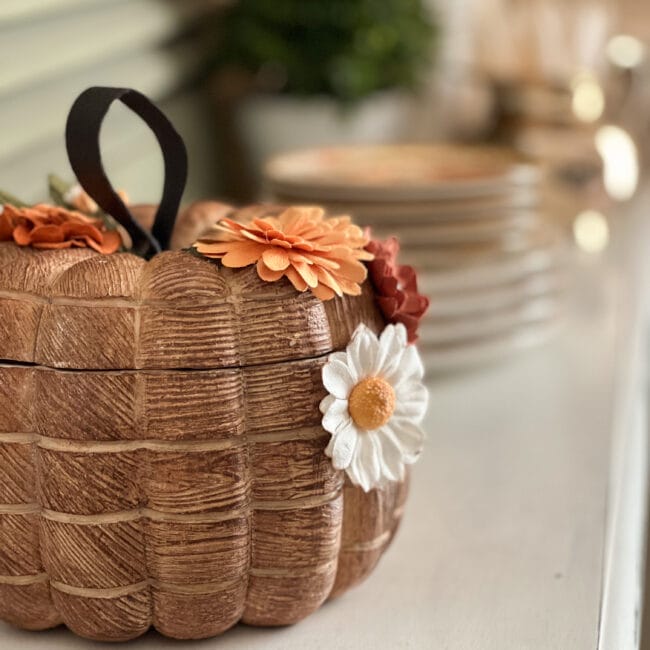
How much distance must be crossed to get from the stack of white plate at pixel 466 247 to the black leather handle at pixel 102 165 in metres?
0.33

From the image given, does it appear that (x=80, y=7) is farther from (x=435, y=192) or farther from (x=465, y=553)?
(x=465, y=553)

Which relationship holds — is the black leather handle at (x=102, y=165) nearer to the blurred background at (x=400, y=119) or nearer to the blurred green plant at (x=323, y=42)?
A: the blurred background at (x=400, y=119)

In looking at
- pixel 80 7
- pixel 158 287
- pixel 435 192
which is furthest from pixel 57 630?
pixel 80 7

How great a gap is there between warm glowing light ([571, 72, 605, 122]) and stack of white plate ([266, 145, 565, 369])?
0.39 m

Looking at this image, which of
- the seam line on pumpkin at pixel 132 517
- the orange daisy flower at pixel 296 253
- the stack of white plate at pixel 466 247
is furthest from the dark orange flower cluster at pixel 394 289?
the stack of white plate at pixel 466 247

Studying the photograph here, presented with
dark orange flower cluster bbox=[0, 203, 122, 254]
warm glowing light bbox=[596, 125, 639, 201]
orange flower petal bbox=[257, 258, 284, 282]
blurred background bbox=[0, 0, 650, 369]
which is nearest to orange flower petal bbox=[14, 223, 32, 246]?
dark orange flower cluster bbox=[0, 203, 122, 254]

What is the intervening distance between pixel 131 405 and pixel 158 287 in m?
0.05

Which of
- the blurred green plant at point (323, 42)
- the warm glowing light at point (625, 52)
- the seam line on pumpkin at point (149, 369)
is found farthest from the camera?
the warm glowing light at point (625, 52)

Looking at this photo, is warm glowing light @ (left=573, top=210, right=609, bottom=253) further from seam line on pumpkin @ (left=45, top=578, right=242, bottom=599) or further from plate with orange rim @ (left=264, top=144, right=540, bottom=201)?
seam line on pumpkin @ (left=45, top=578, right=242, bottom=599)

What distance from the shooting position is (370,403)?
1.40 feet

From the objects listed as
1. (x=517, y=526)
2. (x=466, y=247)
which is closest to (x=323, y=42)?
(x=466, y=247)

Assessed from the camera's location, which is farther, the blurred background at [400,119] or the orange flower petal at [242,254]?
the blurred background at [400,119]

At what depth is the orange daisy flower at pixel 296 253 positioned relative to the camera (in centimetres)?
42

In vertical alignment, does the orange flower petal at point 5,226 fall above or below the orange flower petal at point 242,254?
above
